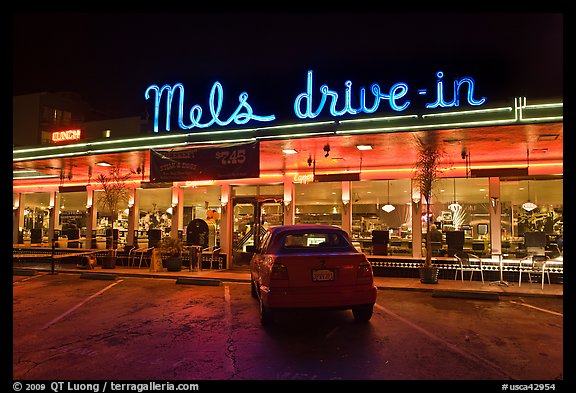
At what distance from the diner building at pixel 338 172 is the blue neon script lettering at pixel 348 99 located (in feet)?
0.13

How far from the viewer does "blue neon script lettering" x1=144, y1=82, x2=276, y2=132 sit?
480 inches

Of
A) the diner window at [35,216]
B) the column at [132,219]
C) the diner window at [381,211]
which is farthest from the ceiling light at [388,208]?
the diner window at [35,216]

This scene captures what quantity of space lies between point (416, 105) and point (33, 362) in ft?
32.7

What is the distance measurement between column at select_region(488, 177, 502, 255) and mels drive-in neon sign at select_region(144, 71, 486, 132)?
18.0 feet

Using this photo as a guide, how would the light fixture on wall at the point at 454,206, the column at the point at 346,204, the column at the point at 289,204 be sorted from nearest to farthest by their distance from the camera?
the light fixture on wall at the point at 454,206 < the column at the point at 346,204 < the column at the point at 289,204

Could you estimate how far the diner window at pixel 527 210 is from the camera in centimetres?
1455

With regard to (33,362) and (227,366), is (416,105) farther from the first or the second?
(33,362)

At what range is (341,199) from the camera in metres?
16.2

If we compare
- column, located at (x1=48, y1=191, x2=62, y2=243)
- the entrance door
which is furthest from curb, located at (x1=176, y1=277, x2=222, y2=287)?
column, located at (x1=48, y1=191, x2=62, y2=243)

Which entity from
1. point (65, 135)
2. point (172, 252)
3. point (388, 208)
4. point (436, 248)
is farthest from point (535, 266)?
point (65, 135)

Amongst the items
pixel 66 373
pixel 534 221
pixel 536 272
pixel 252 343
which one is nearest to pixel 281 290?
pixel 252 343

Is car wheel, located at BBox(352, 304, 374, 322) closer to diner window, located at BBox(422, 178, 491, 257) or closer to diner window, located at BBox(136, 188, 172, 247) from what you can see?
diner window, located at BBox(422, 178, 491, 257)

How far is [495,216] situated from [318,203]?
263 inches

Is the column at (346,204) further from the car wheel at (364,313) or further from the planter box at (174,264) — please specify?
the car wheel at (364,313)
